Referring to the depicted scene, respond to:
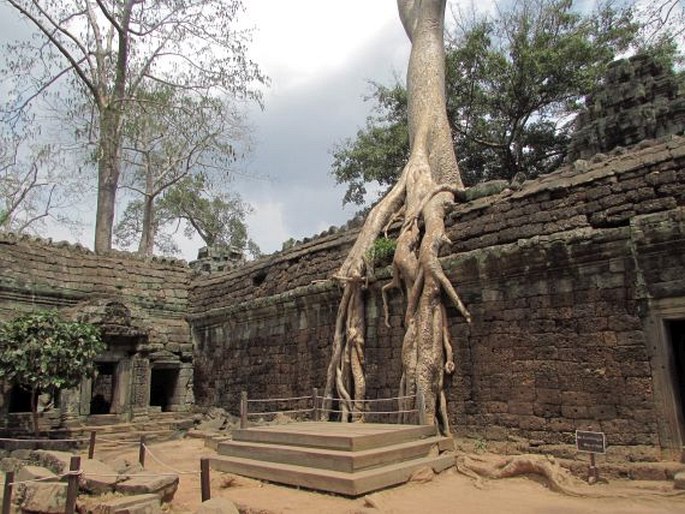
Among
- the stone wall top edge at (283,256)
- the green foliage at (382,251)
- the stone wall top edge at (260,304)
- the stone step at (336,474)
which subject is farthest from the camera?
the stone wall top edge at (283,256)

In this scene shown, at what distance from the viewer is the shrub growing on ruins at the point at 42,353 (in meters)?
8.60

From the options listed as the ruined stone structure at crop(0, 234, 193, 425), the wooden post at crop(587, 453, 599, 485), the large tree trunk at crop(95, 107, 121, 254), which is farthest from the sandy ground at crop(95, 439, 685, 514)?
the large tree trunk at crop(95, 107, 121, 254)

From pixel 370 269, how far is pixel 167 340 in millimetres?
6579

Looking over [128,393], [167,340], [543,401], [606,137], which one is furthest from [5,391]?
[606,137]

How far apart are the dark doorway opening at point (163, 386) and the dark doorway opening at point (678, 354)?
34.6ft

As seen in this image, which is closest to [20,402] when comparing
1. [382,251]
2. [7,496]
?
[7,496]

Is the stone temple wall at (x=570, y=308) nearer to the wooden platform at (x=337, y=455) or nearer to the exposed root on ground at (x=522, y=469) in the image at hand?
the exposed root on ground at (x=522, y=469)

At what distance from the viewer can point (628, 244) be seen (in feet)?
19.1

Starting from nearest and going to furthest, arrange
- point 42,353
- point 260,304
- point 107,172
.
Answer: point 42,353 → point 260,304 → point 107,172

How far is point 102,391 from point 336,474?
11948mm

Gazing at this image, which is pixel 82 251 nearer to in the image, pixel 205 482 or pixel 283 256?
pixel 283 256

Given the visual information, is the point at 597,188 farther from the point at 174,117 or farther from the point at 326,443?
the point at 174,117

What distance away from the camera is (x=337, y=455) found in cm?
542

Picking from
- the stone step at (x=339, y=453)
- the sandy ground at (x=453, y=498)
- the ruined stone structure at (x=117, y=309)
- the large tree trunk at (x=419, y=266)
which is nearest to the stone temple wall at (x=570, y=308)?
the large tree trunk at (x=419, y=266)
